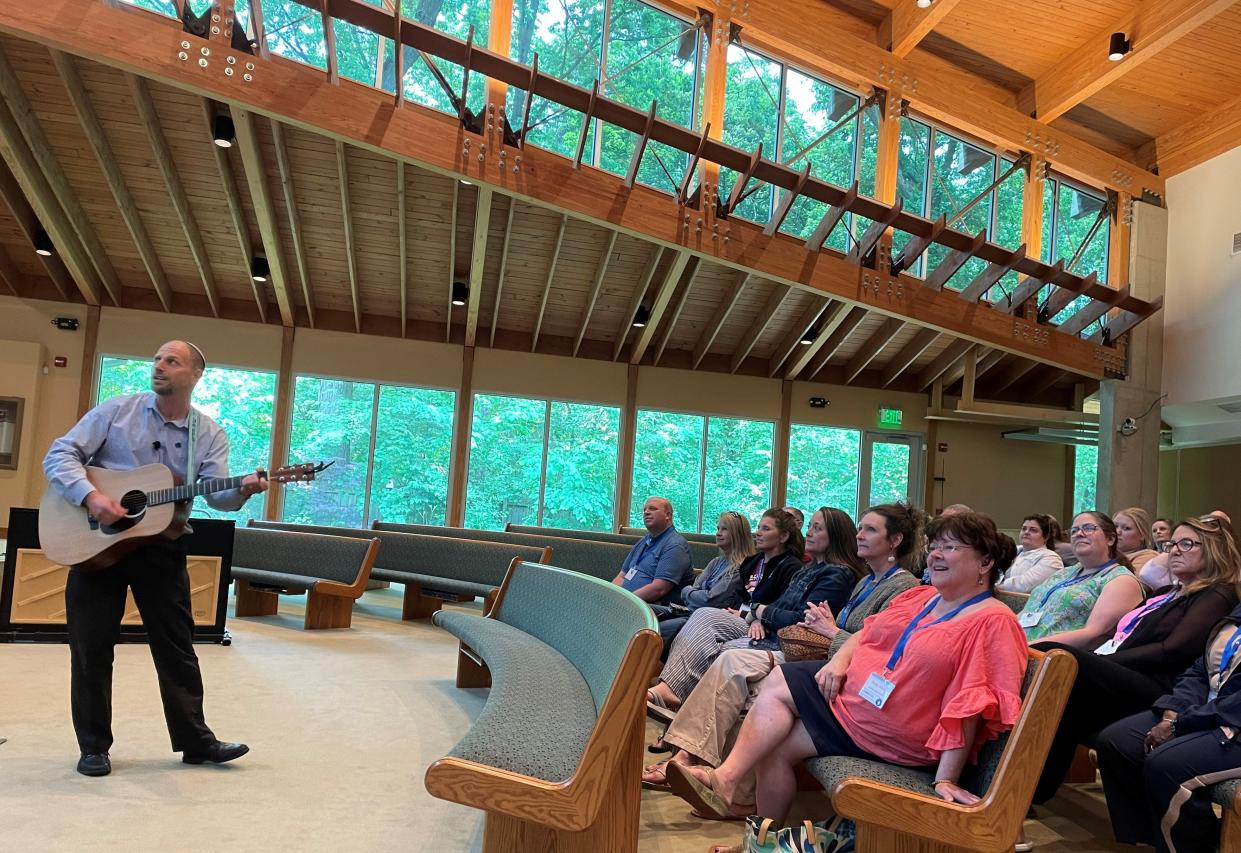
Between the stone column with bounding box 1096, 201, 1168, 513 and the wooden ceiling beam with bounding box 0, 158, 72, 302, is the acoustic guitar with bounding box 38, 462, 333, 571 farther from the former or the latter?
the stone column with bounding box 1096, 201, 1168, 513

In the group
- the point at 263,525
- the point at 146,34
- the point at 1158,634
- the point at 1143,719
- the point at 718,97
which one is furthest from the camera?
the point at 718,97

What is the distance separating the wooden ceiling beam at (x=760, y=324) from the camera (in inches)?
434

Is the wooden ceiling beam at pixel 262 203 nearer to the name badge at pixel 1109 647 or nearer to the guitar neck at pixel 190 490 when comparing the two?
the guitar neck at pixel 190 490

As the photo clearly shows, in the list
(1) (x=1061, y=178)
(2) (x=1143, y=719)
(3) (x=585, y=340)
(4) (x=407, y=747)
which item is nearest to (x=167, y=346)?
(4) (x=407, y=747)

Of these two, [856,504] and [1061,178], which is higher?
[1061,178]

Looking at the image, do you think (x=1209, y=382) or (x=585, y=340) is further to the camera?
(x=585, y=340)

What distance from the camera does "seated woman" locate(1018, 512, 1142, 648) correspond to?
3609 millimetres

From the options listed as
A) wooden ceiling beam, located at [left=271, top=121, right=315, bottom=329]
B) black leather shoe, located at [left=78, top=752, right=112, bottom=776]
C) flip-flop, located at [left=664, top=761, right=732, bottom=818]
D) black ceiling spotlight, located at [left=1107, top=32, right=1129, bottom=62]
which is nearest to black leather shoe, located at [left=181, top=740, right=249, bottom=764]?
black leather shoe, located at [left=78, top=752, right=112, bottom=776]

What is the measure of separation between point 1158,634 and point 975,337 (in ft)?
22.3

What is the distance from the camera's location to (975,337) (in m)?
9.52

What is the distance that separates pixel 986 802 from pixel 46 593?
16.2 feet

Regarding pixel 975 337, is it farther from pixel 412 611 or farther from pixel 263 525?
pixel 263 525

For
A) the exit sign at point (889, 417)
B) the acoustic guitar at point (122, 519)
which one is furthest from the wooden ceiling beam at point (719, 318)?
the acoustic guitar at point (122, 519)

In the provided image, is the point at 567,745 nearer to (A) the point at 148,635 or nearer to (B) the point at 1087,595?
(A) the point at 148,635
